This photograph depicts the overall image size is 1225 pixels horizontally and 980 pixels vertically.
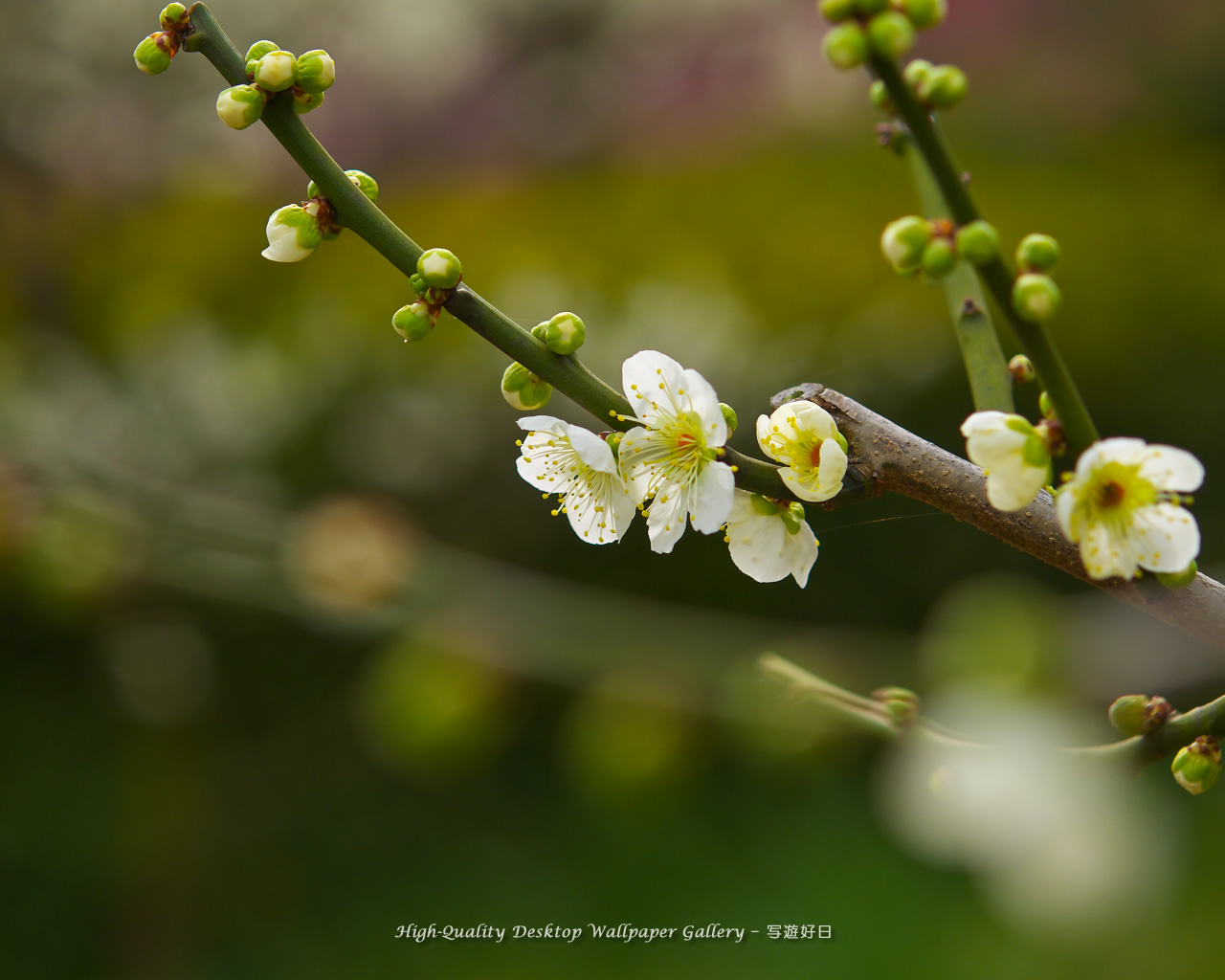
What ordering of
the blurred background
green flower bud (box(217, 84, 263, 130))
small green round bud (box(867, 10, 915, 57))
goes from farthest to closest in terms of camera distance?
1. the blurred background
2. green flower bud (box(217, 84, 263, 130))
3. small green round bud (box(867, 10, 915, 57))

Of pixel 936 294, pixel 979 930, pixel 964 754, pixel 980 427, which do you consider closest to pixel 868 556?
pixel 936 294

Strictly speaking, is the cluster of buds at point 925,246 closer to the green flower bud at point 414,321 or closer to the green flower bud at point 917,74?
the green flower bud at point 917,74

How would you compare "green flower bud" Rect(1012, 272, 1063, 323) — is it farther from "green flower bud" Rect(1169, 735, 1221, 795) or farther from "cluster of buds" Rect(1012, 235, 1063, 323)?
"green flower bud" Rect(1169, 735, 1221, 795)

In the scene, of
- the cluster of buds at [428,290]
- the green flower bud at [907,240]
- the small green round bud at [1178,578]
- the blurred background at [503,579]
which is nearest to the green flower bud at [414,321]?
the cluster of buds at [428,290]

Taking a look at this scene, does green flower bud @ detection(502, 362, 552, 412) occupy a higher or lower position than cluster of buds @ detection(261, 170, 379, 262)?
lower

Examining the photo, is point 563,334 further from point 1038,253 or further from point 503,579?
point 503,579

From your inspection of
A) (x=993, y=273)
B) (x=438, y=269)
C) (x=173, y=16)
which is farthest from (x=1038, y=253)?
(x=173, y=16)

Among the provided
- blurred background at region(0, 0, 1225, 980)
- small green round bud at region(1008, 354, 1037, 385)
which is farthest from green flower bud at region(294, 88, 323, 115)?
blurred background at region(0, 0, 1225, 980)
